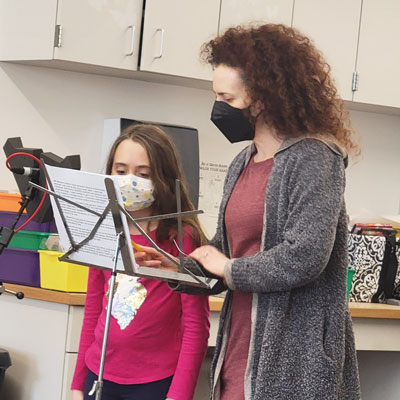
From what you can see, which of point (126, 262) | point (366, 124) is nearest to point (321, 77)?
point (126, 262)

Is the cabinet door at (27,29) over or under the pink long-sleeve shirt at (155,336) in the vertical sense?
over

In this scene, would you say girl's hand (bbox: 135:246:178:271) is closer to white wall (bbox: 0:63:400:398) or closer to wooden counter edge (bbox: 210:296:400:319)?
wooden counter edge (bbox: 210:296:400:319)

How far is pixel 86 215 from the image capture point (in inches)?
60.0

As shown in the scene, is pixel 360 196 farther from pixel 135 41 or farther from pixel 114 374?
pixel 114 374

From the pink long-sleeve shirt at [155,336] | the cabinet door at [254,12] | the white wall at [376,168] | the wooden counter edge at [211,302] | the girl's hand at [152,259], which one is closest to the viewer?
the girl's hand at [152,259]

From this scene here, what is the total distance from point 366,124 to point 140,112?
1.14m

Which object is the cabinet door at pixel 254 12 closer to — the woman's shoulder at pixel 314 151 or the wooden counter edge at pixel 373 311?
the wooden counter edge at pixel 373 311

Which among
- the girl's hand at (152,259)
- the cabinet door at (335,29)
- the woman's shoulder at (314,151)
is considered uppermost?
→ the cabinet door at (335,29)

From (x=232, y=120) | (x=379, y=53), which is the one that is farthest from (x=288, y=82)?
(x=379, y=53)

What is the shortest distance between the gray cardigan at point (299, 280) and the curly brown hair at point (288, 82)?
0.05 metres

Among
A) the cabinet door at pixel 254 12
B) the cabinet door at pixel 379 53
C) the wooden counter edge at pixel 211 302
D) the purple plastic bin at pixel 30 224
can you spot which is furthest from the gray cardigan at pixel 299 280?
the cabinet door at pixel 379 53

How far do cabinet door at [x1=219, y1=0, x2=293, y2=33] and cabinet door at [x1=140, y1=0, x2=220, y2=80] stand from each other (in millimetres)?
40

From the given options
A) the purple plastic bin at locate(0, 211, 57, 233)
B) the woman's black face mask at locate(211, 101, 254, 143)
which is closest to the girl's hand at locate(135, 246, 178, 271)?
the woman's black face mask at locate(211, 101, 254, 143)

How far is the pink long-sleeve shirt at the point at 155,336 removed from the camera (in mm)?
1822
